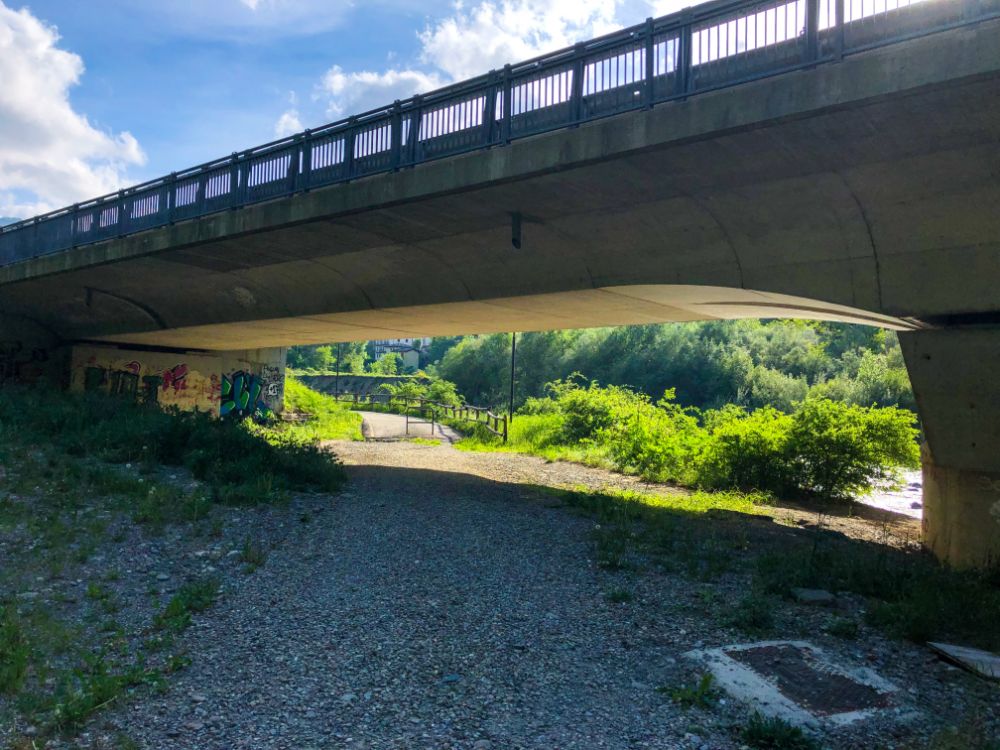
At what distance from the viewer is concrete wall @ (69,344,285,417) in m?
24.3

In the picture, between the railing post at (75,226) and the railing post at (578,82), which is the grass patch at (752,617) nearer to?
the railing post at (578,82)

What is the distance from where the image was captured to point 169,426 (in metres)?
13.6

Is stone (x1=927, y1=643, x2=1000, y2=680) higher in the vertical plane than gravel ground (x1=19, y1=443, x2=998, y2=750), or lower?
higher

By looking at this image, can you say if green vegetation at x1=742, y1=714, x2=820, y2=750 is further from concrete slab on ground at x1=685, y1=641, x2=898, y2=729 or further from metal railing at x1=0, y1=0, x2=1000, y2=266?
metal railing at x1=0, y1=0, x2=1000, y2=266

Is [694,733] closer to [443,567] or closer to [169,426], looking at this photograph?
[443,567]

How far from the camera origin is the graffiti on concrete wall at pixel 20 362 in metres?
23.1

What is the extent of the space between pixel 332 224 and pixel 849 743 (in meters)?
10.7

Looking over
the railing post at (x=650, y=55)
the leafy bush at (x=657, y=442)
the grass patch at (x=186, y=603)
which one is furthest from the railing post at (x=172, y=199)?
the leafy bush at (x=657, y=442)

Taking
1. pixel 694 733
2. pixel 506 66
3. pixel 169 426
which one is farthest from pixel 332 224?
pixel 694 733

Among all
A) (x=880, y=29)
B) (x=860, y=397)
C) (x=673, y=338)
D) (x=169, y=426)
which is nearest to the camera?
(x=880, y=29)

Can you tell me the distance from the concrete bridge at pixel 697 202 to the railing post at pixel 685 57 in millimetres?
20

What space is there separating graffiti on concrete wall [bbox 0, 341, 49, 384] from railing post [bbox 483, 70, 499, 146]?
21.8 m

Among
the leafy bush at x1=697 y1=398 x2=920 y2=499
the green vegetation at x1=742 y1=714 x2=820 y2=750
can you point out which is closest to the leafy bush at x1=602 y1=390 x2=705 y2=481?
the leafy bush at x1=697 y1=398 x2=920 y2=499

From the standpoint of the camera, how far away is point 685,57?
783 centimetres
